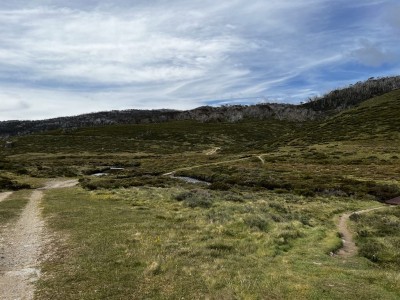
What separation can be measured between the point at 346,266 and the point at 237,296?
22.4 ft

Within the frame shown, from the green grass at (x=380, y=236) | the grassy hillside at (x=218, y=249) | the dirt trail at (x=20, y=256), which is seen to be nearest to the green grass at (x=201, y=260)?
the grassy hillside at (x=218, y=249)

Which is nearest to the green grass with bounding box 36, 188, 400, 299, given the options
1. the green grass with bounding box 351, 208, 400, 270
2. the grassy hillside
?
the grassy hillside

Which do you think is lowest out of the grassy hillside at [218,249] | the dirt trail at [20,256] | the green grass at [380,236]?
the green grass at [380,236]

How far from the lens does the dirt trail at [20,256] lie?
13125mm

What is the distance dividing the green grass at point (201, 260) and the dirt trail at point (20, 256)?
23.8 inches

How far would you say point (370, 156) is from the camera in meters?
88.0

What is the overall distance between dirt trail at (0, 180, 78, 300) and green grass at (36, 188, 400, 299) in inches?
23.8

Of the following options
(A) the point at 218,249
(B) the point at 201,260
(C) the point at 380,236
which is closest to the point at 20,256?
(B) the point at 201,260

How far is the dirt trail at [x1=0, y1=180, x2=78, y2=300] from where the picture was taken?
43.1ft

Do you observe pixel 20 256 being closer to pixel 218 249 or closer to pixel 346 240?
pixel 218 249

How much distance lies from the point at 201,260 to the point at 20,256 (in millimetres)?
7952

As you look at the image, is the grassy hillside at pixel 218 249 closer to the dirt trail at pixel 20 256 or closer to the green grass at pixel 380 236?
the green grass at pixel 380 236

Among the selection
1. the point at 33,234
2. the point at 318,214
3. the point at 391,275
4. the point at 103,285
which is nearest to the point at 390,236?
the point at 318,214

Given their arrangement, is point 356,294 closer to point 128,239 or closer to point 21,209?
point 128,239
